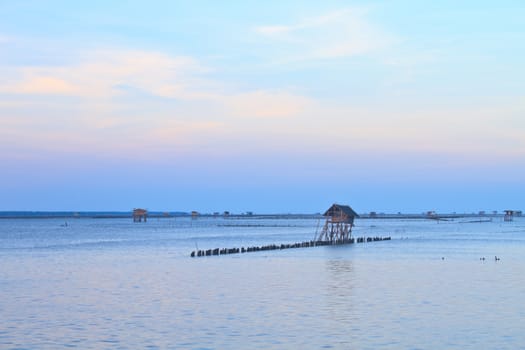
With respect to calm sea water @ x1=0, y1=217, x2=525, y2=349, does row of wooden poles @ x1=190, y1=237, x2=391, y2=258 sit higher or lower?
higher

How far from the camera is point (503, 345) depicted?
947 inches

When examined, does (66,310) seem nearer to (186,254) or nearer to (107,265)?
(107,265)

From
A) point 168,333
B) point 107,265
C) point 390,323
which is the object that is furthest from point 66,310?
point 107,265

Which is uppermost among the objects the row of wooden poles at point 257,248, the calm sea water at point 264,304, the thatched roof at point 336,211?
the thatched roof at point 336,211

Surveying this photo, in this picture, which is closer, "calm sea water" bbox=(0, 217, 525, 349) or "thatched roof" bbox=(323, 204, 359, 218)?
"calm sea water" bbox=(0, 217, 525, 349)

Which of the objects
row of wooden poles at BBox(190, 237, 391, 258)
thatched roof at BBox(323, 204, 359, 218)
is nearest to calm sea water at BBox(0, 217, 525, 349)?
row of wooden poles at BBox(190, 237, 391, 258)

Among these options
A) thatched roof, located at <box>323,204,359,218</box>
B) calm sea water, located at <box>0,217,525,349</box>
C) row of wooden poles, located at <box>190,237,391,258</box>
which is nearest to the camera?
calm sea water, located at <box>0,217,525,349</box>

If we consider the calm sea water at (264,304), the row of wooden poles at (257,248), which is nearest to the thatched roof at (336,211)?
the row of wooden poles at (257,248)

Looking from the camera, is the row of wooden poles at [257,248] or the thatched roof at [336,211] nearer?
the row of wooden poles at [257,248]

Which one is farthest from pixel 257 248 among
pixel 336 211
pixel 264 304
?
pixel 264 304

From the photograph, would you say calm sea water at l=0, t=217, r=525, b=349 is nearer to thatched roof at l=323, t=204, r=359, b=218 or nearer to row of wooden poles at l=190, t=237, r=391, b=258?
row of wooden poles at l=190, t=237, r=391, b=258

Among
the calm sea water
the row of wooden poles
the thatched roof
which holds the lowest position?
the calm sea water

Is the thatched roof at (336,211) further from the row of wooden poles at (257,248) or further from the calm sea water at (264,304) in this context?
the calm sea water at (264,304)

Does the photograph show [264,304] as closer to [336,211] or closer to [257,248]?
[257,248]
